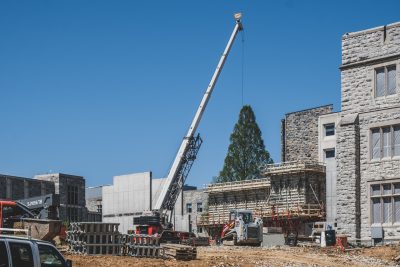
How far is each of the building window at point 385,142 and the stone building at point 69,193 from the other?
3921cm

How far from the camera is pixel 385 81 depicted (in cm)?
4022

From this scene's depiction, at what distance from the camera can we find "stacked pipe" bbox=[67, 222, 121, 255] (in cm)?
3061

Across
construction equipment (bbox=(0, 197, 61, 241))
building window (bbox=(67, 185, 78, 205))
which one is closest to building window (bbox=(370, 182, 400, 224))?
construction equipment (bbox=(0, 197, 61, 241))

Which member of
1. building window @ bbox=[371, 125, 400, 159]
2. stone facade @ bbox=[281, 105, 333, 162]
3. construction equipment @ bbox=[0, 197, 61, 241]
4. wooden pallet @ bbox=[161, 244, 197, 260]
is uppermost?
stone facade @ bbox=[281, 105, 333, 162]

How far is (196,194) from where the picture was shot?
76750mm

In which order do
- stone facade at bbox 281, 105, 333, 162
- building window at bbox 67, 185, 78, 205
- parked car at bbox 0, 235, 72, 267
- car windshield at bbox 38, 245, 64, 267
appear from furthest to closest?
building window at bbox 67, 185, 78, 205 → stone facade at bbox 281, 105, 333, 162 → car windshield at bbox 38, 245, 64, 267 → parked car at bbox 0, 235, 72, 267

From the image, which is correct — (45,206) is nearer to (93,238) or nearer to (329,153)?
(93,238)

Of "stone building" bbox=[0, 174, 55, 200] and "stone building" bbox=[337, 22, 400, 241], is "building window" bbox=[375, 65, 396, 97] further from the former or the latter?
"stone building" bbox=[0, 174, 55, 200]

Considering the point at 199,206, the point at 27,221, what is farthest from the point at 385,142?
the point at 199,206

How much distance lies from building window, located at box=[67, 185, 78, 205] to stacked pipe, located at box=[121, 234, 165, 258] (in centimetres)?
4289

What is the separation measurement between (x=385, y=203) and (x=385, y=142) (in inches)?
126

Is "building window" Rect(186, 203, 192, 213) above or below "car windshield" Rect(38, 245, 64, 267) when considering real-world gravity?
below

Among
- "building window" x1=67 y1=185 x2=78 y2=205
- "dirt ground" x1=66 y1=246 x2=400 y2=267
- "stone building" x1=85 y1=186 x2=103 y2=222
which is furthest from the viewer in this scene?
"stone building" x1=85 y1=186 x2=103 y2=222

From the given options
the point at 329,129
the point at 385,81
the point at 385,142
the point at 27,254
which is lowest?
the point at 27,254
